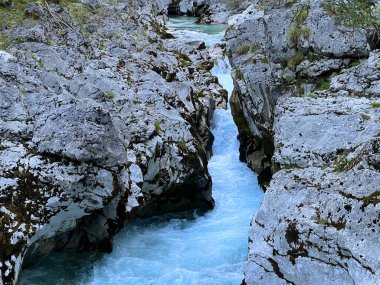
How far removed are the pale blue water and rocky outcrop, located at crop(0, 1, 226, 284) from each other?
25.2 inches

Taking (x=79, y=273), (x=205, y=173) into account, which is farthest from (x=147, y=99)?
(x=79, y=273)

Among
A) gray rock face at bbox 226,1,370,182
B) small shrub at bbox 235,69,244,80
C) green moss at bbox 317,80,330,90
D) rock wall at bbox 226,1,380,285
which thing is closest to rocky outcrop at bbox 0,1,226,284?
small shrub at bbox 235,69,244,80

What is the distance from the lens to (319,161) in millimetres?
10391

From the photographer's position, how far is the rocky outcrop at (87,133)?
1210cm

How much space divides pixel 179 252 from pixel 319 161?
698 centimetres

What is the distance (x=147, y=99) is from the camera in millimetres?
19000

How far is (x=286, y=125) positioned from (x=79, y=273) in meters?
7.95

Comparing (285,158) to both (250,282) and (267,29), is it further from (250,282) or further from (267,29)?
(267,29)

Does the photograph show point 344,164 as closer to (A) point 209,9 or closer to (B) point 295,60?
(B) point 295,60

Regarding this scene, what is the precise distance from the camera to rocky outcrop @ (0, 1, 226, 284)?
12.1 meters

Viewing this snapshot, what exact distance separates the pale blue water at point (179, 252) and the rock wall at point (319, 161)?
4183 millimetres

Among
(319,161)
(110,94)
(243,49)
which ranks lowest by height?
(319,161)

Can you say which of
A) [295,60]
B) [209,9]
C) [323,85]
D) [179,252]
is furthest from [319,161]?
[209,9]

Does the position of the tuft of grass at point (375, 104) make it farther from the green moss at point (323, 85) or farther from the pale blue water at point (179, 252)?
the pale blue water at point (179, 252)
